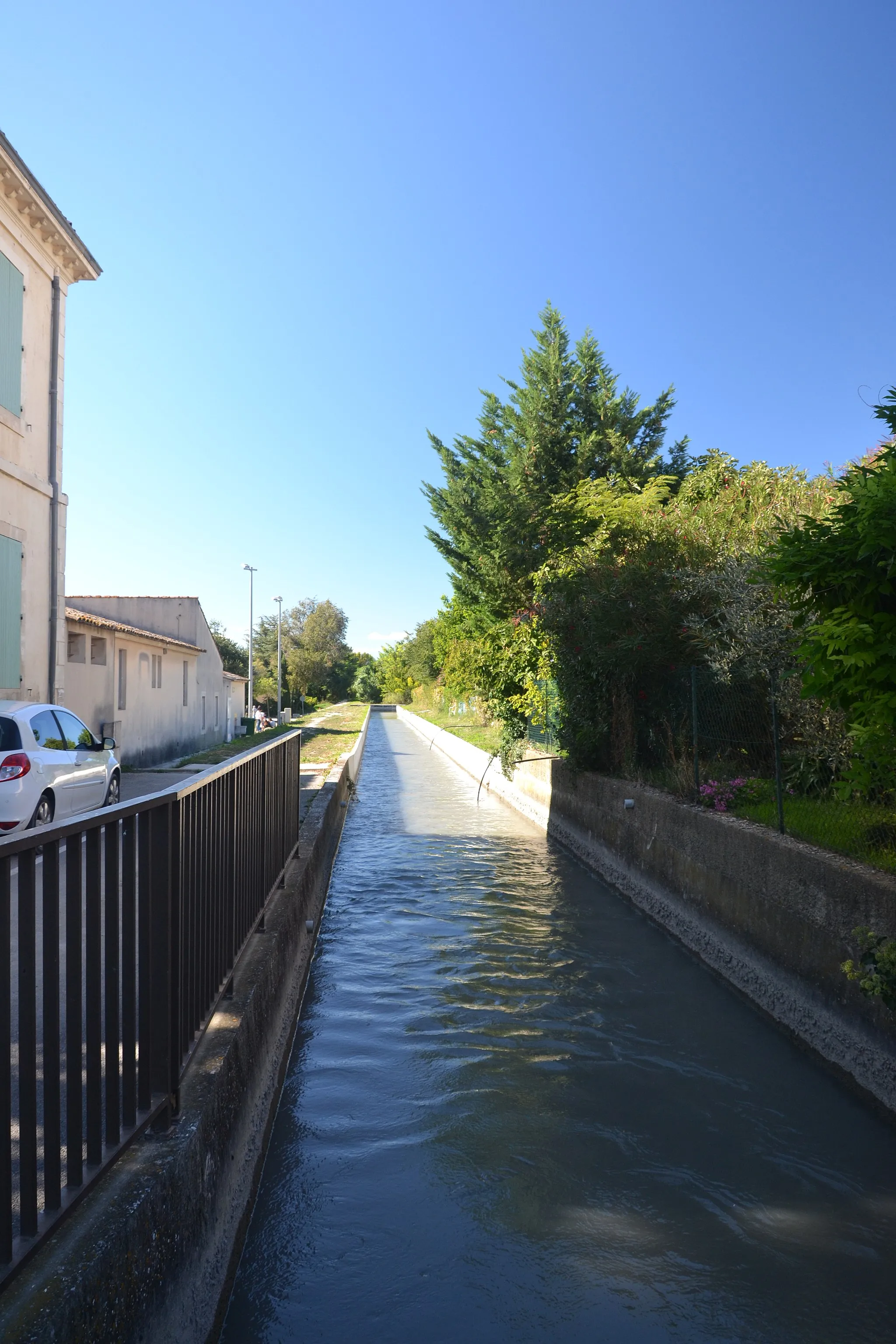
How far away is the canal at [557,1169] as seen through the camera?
3.21m

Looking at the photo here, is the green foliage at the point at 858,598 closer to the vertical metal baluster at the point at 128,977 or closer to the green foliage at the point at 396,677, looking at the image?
the vertical metal baluster at the point at 128,977

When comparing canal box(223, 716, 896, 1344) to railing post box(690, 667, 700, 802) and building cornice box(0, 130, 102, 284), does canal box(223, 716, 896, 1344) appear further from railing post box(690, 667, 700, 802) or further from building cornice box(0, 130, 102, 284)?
building cornice box(0, 130, 102, 284)

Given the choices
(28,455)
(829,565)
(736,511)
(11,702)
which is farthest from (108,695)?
(829,565)

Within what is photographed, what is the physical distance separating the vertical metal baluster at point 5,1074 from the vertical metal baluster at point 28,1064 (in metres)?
0.09

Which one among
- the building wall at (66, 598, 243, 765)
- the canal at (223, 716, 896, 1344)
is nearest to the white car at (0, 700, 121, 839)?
the canal at (223, 716, 896, 1344)

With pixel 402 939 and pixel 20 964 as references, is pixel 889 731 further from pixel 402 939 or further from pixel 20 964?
pixel 402 939

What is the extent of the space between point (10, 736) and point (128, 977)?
21.7ft

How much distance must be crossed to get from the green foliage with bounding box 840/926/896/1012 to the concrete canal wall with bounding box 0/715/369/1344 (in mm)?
2969

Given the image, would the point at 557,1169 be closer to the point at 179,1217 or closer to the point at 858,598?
the point at 179,1217

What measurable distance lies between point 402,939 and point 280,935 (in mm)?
2574

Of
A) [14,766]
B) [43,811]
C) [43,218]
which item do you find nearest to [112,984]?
[14,766]

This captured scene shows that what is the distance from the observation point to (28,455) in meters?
13.2

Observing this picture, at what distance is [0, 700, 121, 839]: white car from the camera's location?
8.32 meters

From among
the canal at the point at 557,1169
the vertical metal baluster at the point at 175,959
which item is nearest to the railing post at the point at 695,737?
the canal at the point at 557,1169
